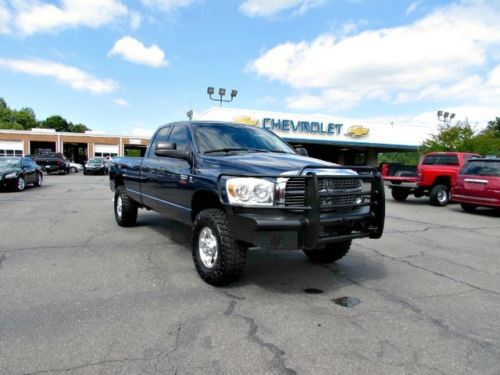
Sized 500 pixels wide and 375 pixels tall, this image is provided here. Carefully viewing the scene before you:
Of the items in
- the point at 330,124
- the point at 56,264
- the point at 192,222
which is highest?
the point at 330,124

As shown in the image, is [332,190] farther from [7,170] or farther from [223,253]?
[7,170]

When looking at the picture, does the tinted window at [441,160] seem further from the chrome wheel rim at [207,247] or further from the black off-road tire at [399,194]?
the chrome wheel rim at [207,247]

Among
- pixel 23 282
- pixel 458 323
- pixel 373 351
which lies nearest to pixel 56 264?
pixel 23 282

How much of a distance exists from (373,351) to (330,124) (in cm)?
3469

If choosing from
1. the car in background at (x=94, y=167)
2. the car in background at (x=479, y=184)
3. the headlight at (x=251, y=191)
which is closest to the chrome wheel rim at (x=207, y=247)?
the headlight at (x=251, y=191)

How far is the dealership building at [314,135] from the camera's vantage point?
33719 mm

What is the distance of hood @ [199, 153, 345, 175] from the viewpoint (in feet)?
13.2

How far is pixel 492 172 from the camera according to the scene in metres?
11.0

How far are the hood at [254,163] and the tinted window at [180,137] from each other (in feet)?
2.54

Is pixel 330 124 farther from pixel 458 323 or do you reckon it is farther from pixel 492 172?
pixel 458 323

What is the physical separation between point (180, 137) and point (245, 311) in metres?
2.95

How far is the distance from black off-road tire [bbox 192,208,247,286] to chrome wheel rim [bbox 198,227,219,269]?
0.08m

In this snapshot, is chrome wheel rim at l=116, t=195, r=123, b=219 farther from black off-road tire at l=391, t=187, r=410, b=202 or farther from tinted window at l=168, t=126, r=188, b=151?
black off-road tire at l=391, t=187, r=410, b=202

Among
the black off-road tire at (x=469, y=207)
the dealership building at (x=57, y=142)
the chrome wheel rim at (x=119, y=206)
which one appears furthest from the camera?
the dealership building at (x=57, y=142)
